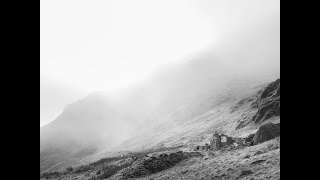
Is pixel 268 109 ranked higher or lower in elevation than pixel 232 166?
higher

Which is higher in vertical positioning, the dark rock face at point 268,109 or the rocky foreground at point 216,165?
the dark rock face at point 268,109

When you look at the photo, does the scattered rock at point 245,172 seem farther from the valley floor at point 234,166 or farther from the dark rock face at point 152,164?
the dark rock face at point 152,164

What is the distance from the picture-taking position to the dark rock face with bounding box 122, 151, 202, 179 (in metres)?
19.8

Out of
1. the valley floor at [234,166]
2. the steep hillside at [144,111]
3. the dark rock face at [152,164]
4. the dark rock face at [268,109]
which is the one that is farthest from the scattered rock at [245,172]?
the steep hillside at [144,111]

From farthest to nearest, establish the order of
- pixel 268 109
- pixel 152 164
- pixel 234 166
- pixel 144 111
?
1. pixel 144 111
2. pixel 268 109
3. pixel 152 164
4. pixel 234 166

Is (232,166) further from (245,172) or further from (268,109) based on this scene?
(268,109)

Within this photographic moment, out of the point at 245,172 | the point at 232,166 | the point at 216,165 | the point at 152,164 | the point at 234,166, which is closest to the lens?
the point at 245,172

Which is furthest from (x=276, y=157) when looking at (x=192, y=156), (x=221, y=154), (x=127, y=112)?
(x=127, y=112)

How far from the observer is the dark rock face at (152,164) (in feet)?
64.8

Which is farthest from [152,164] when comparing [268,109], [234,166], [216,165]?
[268,109]

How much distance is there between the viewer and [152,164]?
2028 centimetres

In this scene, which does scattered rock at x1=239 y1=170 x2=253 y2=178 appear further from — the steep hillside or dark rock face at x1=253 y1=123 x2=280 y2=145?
the steep hillside
